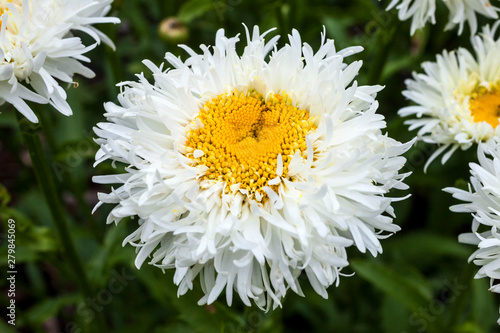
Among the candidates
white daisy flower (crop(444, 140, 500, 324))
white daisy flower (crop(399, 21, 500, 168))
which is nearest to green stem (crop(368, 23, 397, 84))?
white daisy flower (crop(399, 21, 500, 168))

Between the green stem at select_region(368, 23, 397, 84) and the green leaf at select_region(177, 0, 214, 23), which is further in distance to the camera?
the green leaf at select_region(177, 0, 214, 23)

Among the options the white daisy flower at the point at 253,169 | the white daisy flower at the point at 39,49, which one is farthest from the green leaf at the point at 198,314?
the white daisy flower at the point at 39,49

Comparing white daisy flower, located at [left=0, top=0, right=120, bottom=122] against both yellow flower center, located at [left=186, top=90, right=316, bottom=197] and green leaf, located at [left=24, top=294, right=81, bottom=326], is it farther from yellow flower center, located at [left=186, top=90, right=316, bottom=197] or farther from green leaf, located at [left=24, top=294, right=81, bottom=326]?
green leaf, located at [left=24, top=294, right=81, bottom=326]

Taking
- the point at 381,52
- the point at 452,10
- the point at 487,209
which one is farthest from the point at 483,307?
the point at 452,10

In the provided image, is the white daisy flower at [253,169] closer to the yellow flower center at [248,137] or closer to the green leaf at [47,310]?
the yellow flower center at [248,137]

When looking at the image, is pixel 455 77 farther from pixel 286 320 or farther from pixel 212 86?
pixel 286 320

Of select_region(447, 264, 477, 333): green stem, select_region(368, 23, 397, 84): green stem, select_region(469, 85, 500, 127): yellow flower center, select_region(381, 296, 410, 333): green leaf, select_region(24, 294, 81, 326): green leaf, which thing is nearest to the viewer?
select_region(447, 264, 477, 333): green stem

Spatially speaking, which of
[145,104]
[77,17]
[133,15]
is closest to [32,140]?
[77,17]
